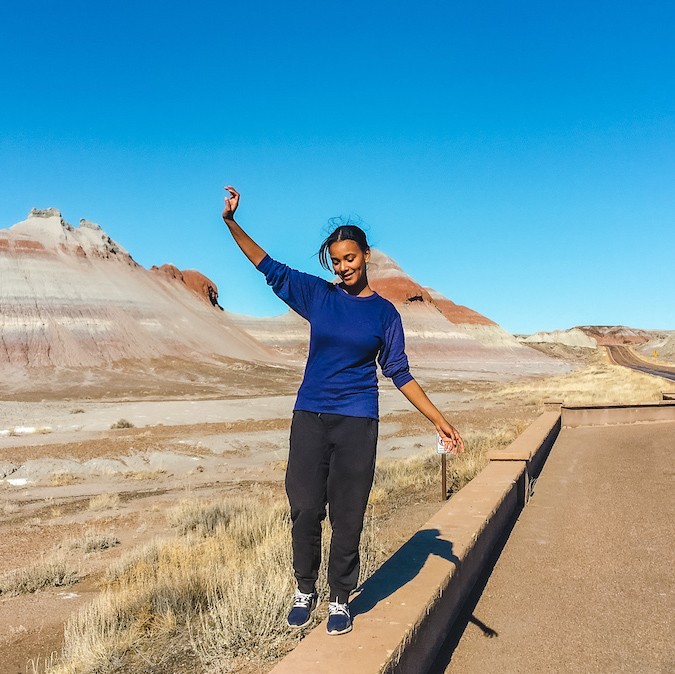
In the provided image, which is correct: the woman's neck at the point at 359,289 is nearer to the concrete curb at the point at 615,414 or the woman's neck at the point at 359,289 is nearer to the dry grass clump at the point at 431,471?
the dry grass clump at the point at 431,471

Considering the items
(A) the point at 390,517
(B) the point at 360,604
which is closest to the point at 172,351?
(A) the point at 390,517

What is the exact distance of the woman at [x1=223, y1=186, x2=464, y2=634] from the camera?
2605 mm

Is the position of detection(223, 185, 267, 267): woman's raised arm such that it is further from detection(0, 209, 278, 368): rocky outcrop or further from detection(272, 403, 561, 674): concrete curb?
detection(0, 209, 278, 368): rocky outcrop

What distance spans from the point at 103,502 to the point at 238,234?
9329 mm

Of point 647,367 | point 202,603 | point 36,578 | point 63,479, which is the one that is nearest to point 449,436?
point 202,603

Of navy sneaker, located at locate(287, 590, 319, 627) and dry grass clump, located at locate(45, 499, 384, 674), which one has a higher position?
navy sneaker, located at locate(287, 590, 319, 627)

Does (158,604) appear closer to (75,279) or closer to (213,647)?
(213,647)

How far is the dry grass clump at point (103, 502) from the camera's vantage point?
34.6 ft

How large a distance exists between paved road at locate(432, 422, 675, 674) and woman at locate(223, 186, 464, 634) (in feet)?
2.79

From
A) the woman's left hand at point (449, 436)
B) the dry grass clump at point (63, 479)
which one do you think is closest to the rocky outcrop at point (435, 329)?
the dry grass clump at point (63, 479)

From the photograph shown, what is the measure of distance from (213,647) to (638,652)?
7.13 feet

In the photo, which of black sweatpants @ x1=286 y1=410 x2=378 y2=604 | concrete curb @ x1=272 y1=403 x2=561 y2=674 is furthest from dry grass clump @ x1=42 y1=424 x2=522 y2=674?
black sweatpants @ x1=286 y1=410 x2=378 y2=604

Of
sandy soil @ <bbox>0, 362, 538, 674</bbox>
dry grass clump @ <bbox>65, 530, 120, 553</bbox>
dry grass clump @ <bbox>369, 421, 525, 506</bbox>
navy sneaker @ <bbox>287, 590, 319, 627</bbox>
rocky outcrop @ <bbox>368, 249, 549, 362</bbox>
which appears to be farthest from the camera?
rocky outcrop @ <bbox>368, 249, 549, 362</bbox>

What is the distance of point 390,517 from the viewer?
6980 millimetres
